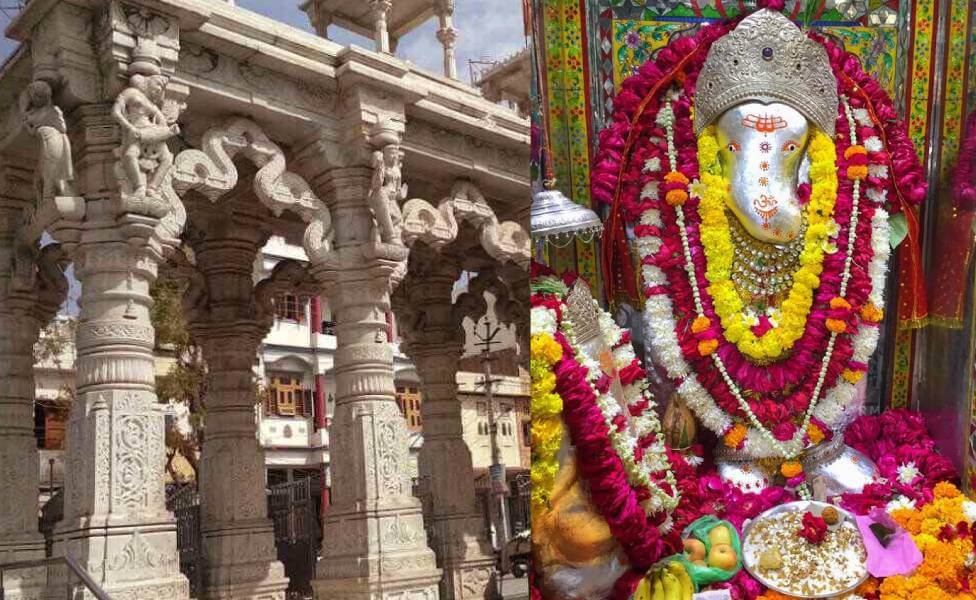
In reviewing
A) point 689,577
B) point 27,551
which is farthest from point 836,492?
point 27,551

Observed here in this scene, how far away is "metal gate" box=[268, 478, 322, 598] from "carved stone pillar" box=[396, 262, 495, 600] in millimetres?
1684

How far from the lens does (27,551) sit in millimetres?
7922

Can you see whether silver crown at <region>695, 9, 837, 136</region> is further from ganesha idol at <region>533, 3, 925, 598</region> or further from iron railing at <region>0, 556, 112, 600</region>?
iron railing at <region>0, 556, 112, 600</region>

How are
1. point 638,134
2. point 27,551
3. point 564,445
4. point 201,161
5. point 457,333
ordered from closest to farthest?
point 564,445, point 638,134, point 201,161, point 27,551, point 457,333

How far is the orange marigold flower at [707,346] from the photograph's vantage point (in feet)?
17.2

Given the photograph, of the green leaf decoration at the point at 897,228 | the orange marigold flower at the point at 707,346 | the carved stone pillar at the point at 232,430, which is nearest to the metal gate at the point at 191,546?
the carved stone pillar at the point at 232,430

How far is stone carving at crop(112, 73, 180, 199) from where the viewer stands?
6.77 meters

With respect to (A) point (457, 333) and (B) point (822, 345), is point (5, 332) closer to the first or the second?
(A) point (457, 333)

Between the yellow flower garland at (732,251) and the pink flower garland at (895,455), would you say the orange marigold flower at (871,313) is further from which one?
the pink flower garland at (895,455)

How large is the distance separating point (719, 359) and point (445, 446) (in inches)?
219

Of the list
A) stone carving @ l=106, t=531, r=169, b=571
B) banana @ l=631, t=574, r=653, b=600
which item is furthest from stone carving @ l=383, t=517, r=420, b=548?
banana @ l=631, t=574, r=653, b=600

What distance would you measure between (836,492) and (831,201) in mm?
1514

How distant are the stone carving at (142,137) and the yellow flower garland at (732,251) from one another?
3.60 m

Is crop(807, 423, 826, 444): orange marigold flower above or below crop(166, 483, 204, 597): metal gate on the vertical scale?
above
